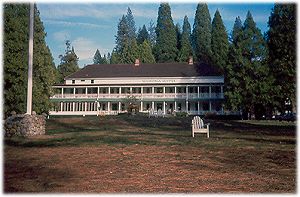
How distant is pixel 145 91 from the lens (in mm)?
57062

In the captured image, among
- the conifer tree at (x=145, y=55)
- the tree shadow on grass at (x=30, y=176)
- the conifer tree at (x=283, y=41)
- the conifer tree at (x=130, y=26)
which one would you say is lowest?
the tree shadow on grass at (x=30, y=176)

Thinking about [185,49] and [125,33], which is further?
[125,33]

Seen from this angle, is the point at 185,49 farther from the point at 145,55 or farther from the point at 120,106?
the point at 120,106

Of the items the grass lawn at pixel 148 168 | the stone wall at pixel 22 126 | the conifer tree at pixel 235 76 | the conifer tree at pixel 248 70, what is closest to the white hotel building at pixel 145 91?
the conifer tree at pixel 235 76

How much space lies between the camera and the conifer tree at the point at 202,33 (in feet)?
250

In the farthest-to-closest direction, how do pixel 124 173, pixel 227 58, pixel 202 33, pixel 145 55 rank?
pixel 202 33
pixel 145 55
pixel 227 58
pixel 124 173

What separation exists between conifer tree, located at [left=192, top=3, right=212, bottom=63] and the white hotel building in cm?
1671

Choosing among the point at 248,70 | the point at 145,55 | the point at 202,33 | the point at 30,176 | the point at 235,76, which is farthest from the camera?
the point at 202,33

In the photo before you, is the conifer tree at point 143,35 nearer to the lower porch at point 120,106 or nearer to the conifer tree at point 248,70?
the lower porch at point 120,106

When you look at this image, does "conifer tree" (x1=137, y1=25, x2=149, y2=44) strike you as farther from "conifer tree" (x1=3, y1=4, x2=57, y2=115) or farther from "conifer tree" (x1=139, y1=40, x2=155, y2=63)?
"conifer tree" (x1=3, y1=4, x2=57, y2=115)

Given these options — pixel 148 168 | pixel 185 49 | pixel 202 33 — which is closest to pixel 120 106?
pixel 185 49

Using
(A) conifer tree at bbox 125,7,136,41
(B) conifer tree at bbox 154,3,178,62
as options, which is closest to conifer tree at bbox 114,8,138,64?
(A) conifer tree at bbox 125,7,136,41

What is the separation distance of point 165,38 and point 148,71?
2322cm

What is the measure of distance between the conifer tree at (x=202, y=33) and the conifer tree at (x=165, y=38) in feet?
16.9
